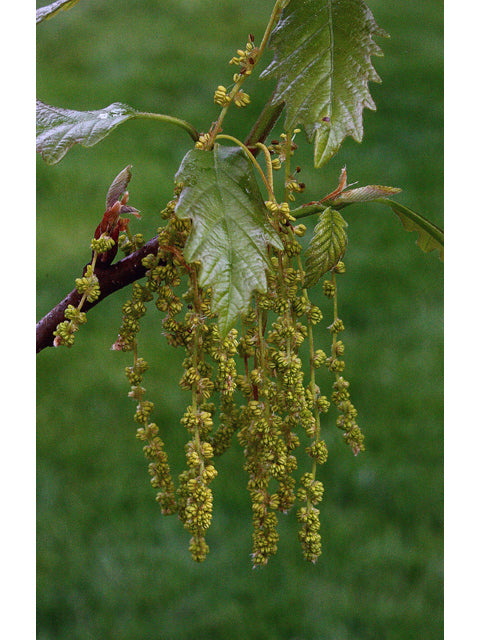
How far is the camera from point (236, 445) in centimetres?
206

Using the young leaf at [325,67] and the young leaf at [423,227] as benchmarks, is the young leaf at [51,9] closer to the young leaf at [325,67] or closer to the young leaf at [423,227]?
the young leaf at [325,67]

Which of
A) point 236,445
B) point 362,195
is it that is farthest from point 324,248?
point 236,445

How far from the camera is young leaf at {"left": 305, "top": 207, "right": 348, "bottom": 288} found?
59 cm

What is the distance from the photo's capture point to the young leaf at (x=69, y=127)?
0.57 metres

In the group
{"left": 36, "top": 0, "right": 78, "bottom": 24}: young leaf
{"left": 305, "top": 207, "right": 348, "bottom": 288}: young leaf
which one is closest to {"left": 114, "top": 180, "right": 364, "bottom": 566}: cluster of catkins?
{"left": 305, "top": 207, "right": 348, "bottom": 288}: young leaf

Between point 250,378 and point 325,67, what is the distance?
10.2 inches

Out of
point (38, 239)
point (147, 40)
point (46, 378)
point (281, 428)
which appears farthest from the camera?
point (147, 40)

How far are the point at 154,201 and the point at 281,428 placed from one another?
2.02 meters

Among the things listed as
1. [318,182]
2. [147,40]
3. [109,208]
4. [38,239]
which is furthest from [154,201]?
[109,208]

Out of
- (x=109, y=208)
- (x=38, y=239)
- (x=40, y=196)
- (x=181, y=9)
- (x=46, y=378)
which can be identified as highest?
(x=181, y=9)

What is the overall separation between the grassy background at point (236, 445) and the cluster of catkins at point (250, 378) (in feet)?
3.95

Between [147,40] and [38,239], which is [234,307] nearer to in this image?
[38,239]

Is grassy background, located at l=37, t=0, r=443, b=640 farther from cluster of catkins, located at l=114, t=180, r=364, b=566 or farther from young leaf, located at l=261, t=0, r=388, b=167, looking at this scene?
young leaf, located at l=261, t=0, r=388, b=167

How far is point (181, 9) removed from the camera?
3.38 metres
